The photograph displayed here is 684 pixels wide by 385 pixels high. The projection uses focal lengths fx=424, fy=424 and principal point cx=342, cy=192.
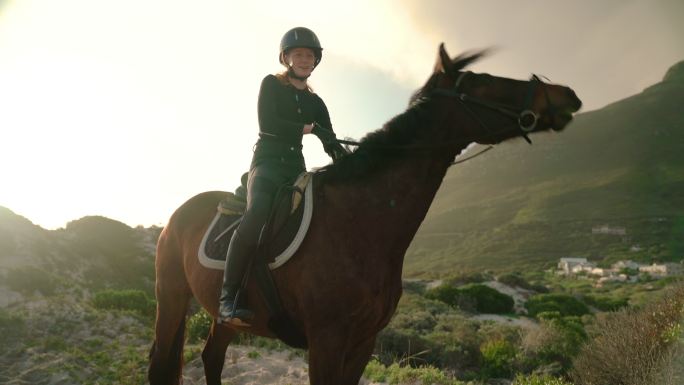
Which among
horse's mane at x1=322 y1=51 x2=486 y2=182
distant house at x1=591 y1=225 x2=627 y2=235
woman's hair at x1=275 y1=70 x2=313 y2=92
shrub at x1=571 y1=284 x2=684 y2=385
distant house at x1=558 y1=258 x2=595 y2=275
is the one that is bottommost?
distant house at x1=558 y1=258 x2=595 y2=275

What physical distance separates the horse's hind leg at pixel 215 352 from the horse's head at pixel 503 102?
12.8ft

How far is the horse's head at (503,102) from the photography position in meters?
3.39

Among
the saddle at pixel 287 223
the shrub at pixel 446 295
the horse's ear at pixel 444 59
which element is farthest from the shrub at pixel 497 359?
the shrub at pixel 446 295

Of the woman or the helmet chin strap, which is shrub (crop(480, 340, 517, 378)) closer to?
the woman

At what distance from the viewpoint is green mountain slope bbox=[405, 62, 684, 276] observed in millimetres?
91938

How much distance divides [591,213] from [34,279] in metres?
117

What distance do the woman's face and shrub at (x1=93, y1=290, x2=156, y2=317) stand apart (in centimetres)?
1333

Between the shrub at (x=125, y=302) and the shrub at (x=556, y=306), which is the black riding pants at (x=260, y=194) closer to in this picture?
the shrub at (x=125, y=302)

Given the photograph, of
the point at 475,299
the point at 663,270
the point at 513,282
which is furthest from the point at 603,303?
the point at 663,270

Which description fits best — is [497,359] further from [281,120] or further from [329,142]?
[281,120]

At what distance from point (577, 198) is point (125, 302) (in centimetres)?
12598

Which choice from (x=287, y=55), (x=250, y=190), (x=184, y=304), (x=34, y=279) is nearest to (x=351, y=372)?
(x=250, y=190)

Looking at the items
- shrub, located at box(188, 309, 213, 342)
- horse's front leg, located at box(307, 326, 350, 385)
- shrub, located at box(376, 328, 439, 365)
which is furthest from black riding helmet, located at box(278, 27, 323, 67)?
shrub, located at box(376, 328, 439, 365)

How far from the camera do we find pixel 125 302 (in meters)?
15.2
